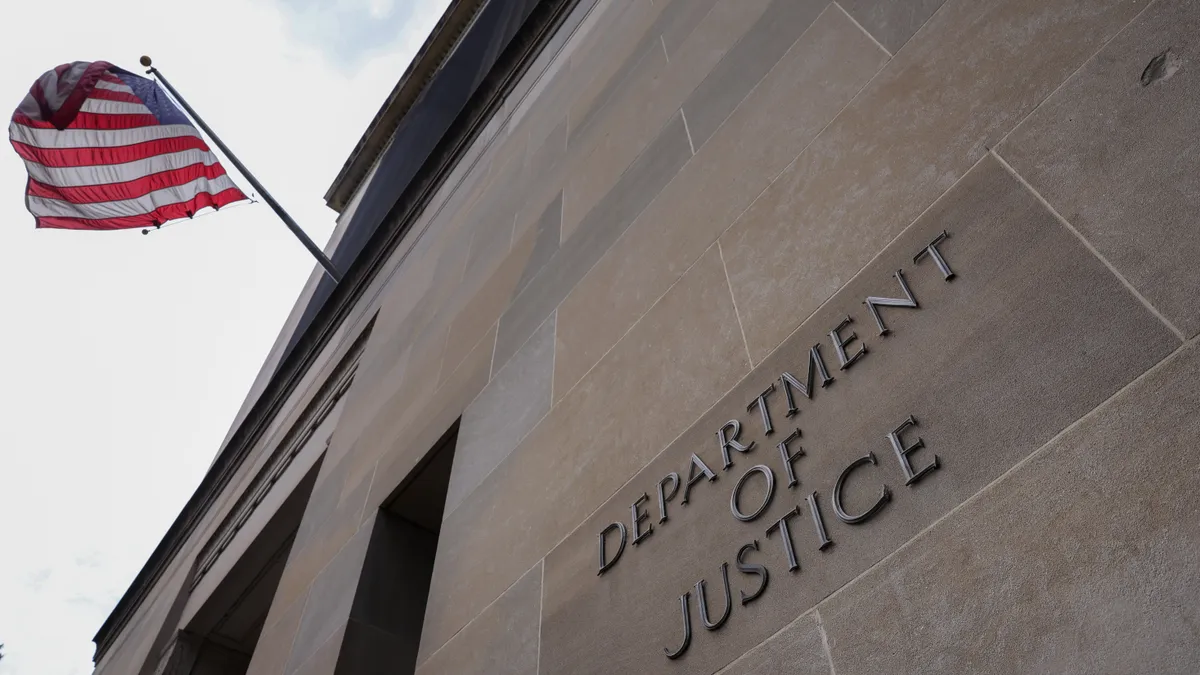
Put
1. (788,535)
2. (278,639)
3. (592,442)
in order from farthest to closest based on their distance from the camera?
(278,639) < (592,442) < (788,535)

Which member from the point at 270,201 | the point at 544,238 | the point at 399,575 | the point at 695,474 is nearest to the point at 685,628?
the point at 695,474

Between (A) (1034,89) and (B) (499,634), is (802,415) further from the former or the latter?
(B) (499,634)

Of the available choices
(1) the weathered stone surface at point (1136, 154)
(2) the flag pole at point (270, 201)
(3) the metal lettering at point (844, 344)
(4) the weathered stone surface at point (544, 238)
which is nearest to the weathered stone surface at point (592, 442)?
(3) the metal lettering at point (844, 344)

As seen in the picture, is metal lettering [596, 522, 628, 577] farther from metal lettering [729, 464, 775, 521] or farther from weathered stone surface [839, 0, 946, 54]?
weathered stone surface [839, 0, 946, 54]

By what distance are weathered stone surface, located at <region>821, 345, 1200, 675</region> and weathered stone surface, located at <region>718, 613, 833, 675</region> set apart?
0.07 m

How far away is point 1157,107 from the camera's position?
2.24m

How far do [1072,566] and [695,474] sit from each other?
141cm

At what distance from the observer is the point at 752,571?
100 inches

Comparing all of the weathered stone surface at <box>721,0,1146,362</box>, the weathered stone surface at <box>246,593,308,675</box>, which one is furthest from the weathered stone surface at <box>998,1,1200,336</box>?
the weathered stone surface at <box>246,593,308,675</box>

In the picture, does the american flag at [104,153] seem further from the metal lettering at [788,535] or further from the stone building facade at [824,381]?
the metal lettering at [788,535]

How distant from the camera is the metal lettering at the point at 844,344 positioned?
2.65m

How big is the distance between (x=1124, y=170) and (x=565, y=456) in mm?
2578

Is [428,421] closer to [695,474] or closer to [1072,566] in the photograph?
[695,474]

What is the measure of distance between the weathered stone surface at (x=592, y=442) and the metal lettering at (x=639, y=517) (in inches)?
9.1
